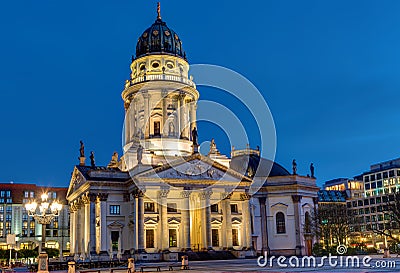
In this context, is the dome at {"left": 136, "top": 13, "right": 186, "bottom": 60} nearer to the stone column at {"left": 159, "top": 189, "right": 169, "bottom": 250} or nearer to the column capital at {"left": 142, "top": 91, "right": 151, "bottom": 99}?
the column capital at {"left": 142, "top": 91, "right": 151, "bottom": 99}

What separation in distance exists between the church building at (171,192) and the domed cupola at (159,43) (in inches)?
7.3

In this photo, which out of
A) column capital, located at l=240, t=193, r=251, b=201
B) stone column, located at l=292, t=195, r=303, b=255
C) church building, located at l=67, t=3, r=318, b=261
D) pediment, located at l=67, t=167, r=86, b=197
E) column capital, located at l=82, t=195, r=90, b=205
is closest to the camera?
church building, located at l=67, t=3, r=318, b=261

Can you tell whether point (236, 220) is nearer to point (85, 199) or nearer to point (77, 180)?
point (85, 199)

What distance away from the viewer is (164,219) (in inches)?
2862

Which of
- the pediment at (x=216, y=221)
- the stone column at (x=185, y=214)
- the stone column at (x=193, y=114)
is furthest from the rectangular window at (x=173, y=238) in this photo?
the stone column at (x=193, y=114)

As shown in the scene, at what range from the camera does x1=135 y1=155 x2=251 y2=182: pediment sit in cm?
7300

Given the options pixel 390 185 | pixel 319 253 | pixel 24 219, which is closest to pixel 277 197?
pixel 319 253

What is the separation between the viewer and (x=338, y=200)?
157125 millimetres

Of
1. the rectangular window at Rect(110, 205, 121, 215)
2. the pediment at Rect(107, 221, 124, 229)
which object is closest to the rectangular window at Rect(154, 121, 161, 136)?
the rectangular window at Rect(110, 205, 121, 215)

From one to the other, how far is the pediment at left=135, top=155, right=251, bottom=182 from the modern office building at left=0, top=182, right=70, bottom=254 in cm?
4778

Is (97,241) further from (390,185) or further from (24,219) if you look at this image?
(390,185)

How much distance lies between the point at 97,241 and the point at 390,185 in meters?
100

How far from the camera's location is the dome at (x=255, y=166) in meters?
90.4

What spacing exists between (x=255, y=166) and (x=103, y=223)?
97.5 ft
